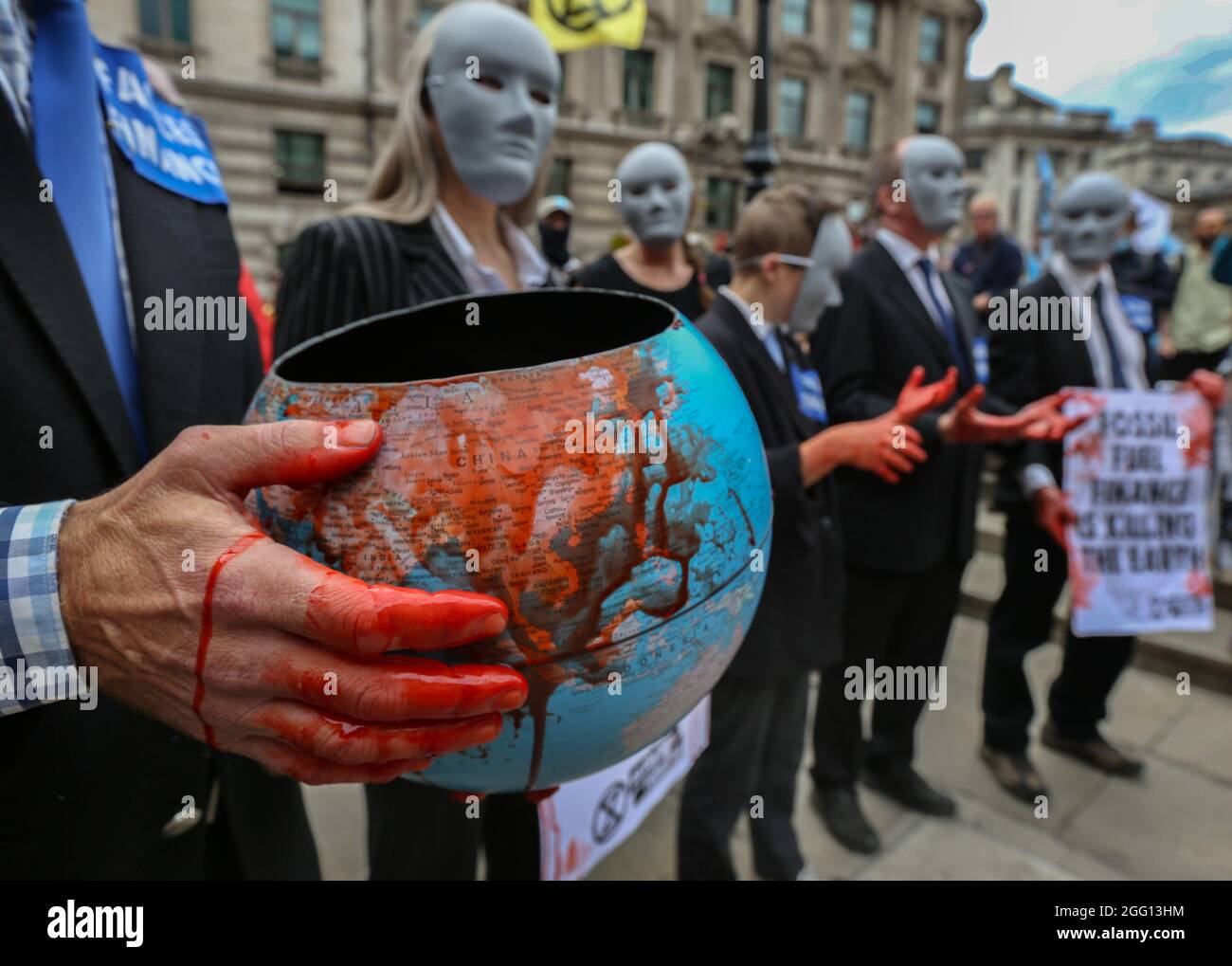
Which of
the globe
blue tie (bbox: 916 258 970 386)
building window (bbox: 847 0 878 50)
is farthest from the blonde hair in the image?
building window (bbox: 847 0 878 50)

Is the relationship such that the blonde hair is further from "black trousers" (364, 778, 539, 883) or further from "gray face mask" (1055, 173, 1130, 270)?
"gray face mask" (1055, 173, 1130, 270)

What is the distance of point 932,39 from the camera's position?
22594 millimetres

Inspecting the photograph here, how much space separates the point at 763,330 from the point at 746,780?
130 centimetres

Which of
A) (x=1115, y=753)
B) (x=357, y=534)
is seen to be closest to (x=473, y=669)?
(x=357, y=534)

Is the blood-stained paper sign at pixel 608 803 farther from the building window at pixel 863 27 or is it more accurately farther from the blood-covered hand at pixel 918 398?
the building window at pixel 863 27

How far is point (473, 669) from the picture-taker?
67 centimetres

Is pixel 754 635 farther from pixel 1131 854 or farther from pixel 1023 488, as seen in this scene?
pixel 1131 854

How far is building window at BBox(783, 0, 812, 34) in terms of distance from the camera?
20.8 metres

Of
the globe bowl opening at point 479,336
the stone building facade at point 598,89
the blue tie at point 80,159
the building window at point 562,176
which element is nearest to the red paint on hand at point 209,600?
the globe bowl opening at point 479,336

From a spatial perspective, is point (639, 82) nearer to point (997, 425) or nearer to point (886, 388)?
point (886, 388)

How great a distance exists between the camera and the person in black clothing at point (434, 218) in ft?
4.65

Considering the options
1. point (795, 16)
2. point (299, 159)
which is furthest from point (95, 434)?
point (795, 16)

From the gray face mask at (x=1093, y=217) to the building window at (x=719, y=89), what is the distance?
65.5 feet
